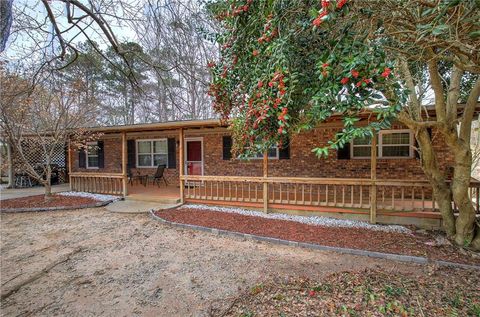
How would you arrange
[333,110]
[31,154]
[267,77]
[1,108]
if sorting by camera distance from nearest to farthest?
[333,110], [267,77], [1,108], [31,154]

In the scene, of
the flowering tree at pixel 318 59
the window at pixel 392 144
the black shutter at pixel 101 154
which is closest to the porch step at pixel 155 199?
the black shutter at pixel 101 154

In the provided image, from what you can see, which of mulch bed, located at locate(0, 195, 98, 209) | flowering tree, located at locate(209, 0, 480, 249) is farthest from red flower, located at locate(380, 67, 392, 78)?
mulch bed, located at locate(0, 195, 98, 209)

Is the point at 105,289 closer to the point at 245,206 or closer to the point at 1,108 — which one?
the point at 245,206

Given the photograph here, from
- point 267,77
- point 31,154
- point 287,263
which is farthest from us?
point 31,154

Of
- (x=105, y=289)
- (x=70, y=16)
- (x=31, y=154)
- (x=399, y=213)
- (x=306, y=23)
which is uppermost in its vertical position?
(x=70, y=16)

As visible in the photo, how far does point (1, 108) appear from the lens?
21.3 ft

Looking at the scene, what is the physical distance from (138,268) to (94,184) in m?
6.69

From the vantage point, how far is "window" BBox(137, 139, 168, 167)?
9.91 meters

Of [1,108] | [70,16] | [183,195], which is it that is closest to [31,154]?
[1,108]

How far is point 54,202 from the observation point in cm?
752

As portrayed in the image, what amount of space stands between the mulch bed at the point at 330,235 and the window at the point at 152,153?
4.04m

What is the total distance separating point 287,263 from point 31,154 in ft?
40.5

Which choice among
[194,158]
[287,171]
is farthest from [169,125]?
[287,171]

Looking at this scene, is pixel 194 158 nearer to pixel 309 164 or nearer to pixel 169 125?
pixel 169 125
